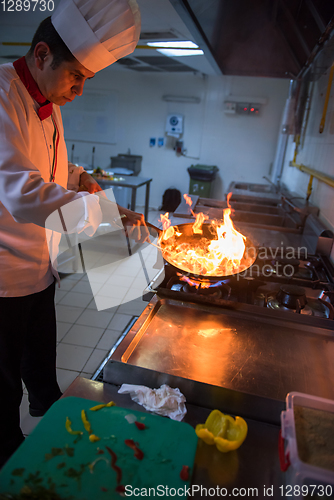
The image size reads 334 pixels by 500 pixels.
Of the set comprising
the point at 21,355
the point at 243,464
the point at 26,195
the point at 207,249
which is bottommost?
the point at 21,355

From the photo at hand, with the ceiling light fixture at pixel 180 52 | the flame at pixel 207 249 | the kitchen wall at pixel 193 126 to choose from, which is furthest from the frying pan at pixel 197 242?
the kitchen wall at pixel 193 126

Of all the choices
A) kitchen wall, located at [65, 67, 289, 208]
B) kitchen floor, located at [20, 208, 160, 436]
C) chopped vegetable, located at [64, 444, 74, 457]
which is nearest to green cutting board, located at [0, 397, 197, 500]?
chopped vegetable, located at [64, 444, 74, 457]

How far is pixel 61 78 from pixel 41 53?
0.30 ft

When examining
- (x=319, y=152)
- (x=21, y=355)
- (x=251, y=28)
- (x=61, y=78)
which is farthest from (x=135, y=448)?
(x=319, y=152)

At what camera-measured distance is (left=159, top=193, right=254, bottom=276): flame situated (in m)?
1.33

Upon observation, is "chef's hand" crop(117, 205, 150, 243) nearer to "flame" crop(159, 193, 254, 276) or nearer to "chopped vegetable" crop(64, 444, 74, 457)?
"flame" crop(159, 193, 254, 276)

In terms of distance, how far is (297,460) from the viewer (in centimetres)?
62

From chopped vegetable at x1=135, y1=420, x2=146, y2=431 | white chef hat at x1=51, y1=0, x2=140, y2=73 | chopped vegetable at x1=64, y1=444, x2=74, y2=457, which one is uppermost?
white chef hat at x1=51, y1=0, x2=140, y2=73

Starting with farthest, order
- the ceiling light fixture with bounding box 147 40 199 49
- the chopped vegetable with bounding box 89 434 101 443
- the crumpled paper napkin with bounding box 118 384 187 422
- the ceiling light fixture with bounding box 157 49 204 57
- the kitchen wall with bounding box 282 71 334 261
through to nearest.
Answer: the ceiling light fixture with bounding box 157 49 204 57 → the ceiling light fixture with bounding box 147 40 199 49 → the kitchen wall with bounding box 282 71 334 261 → the crumpled paper napkin with bounding box 118 384 187 422 → the chopped vegetable with bounding box 89 434 101 443

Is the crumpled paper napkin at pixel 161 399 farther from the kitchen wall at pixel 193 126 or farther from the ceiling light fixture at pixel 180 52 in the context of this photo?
the kitchen wall at pixel 193 126

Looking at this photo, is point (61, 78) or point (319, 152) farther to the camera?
point (319, 152)

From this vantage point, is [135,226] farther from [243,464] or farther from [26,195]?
[243,464]

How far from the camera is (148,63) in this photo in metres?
4.96

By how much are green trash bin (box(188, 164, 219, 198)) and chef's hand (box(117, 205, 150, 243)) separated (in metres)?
4.70
